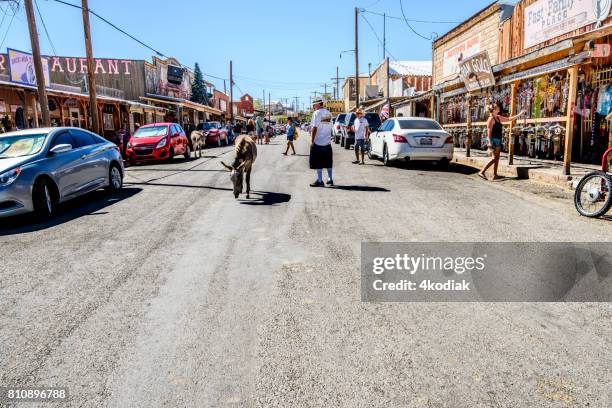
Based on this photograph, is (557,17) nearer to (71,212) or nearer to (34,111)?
(71,212)

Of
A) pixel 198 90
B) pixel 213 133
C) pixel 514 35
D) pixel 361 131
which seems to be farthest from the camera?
pixel 198 90

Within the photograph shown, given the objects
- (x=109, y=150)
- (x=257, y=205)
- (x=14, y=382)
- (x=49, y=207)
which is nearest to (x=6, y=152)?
(x=49, y=207)

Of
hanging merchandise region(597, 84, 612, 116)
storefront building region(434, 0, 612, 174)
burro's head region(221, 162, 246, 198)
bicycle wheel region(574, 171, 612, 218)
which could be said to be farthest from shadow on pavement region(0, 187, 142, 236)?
hanging merchandise region(597, 84, 612, 116)

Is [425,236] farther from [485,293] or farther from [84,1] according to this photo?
[84,1]

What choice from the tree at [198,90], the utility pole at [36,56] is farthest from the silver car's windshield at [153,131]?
the tree at [198,90]

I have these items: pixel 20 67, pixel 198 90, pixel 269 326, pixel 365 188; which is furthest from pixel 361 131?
pixel 198 90

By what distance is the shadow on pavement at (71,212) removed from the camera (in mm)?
7089

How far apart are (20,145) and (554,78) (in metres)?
13.4


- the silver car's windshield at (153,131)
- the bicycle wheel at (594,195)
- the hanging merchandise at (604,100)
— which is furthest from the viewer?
the silver car's windshield at (153,131)

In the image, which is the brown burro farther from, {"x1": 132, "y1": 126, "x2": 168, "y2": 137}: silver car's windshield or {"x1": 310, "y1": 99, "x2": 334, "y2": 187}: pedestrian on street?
{"x1": 132, "y1": 126, "x2": 168, "y2": 137}: silver car's windshield

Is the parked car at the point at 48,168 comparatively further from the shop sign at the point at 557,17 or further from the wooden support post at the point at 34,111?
the wooden support post at the point at 34,111

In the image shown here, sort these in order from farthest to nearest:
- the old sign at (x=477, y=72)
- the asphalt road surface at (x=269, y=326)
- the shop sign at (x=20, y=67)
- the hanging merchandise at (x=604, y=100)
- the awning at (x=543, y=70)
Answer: the shop sign at (x=20, y=67), the old sign at (x=477, y=72), the hanging merchandise at (x=604, y=100), the awning at (x=543, y=70), the asphalt road surface at (x=269, y=326)

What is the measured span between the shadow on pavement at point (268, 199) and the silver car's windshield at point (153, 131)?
10.0 metres

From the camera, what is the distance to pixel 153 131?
18.5m
